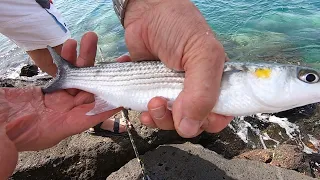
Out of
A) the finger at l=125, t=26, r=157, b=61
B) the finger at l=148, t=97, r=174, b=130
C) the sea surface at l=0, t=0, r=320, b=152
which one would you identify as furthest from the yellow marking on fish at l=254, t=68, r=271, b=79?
the sea surface at l=0, t=0, r=320, b=152

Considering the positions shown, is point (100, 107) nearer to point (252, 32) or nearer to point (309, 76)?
point (309, 76)

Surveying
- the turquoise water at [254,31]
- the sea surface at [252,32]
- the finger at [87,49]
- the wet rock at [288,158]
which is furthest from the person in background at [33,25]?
the turquoise water at [254,31]

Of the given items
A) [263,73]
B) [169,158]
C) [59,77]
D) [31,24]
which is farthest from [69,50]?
[263,73]

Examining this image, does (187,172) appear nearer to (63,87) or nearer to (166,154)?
(166,154)

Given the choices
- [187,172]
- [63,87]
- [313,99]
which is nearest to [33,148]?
[63,87]

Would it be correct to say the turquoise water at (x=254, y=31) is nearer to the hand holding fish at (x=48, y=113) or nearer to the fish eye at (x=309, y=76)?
the hand holding fish at (x=48, y=113)

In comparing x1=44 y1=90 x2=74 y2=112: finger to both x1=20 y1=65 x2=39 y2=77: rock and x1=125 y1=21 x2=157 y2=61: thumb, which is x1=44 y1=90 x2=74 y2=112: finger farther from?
x1=20 y1=65 x2=39 y2=77: rock
